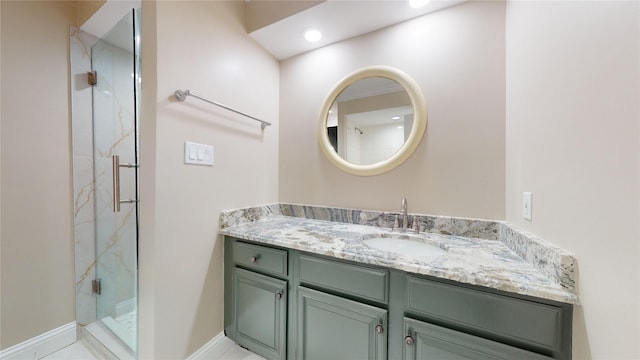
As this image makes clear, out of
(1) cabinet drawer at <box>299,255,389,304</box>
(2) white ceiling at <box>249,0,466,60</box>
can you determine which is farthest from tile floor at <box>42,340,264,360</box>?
(2) white ceiling at <box>249,0,466,60</box>

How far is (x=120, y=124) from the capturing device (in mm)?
1622

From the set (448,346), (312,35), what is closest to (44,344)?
(448,346)

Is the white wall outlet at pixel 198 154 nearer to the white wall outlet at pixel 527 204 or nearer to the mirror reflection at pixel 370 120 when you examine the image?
the mirror reflection at pixel 370 120

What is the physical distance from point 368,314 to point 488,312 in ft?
1.49

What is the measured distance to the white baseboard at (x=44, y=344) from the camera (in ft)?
4.25

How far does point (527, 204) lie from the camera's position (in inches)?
37.9

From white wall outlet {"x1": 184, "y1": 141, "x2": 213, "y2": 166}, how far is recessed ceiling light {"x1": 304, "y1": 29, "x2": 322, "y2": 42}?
1.06 meters

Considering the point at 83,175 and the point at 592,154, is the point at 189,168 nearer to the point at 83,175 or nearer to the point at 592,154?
Answer: the point at 83,175

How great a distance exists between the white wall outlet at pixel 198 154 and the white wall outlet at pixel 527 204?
1637 millimetres

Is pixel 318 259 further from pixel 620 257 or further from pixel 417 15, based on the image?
pixel 417 15

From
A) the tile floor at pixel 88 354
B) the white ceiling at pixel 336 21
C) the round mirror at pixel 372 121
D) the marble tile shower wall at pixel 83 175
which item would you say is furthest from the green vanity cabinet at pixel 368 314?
the white ceiling at pixel 336 21

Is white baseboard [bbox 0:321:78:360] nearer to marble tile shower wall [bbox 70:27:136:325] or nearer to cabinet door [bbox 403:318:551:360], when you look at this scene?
marble tile shower wall [bbox 70:27:136:325]

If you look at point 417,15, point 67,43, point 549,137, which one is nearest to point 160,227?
point 67,43

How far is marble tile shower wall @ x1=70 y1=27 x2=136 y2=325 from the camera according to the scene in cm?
154
